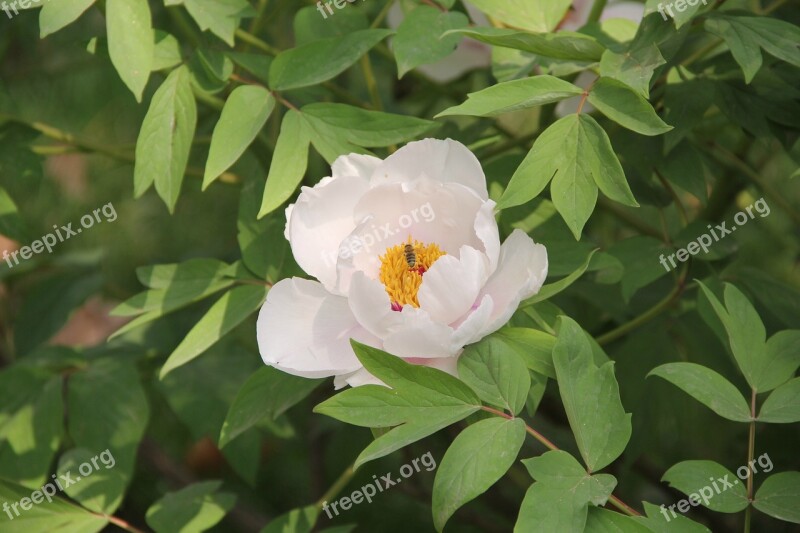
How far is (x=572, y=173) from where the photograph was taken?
0.82 metres

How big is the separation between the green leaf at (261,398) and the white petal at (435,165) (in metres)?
0.21

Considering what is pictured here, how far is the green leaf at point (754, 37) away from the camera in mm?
872

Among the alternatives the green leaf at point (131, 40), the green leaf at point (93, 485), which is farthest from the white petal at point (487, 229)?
the green leaf at point (93, 485)

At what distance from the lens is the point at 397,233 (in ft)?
2.99

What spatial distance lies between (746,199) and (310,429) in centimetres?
90

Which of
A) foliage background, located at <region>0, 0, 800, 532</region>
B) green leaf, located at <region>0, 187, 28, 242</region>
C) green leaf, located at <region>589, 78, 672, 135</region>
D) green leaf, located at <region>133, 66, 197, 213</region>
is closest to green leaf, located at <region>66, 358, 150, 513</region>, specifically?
foliage background, located at <region>0, 0, 800, 532</region>

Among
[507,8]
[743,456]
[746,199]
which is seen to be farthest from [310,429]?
[507,8]

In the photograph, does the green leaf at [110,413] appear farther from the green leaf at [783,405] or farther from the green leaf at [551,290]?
the green leaf at [783,405]

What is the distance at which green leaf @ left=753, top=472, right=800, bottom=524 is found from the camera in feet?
2.60

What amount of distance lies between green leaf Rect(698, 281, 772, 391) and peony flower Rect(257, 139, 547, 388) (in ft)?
0.63

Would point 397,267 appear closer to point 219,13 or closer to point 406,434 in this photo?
point 406,434

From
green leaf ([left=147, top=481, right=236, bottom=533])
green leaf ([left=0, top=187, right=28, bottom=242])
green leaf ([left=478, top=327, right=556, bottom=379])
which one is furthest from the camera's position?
green leaf ([left=0, top=187, right=28, bottom=242])

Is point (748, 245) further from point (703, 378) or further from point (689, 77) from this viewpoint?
point (703, 378)

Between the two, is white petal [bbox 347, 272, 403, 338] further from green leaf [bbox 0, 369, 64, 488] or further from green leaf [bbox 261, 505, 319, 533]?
green leaf [bbox 0, 369, 64, 488]
